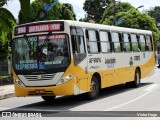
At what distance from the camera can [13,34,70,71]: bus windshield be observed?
1161cm

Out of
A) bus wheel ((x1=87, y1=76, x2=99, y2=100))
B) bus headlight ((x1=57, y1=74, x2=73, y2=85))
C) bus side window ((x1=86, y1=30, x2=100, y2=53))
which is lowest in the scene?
bus wheel ((x1=87, y1=76, x2=99, y2=100))

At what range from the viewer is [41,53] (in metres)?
11.9

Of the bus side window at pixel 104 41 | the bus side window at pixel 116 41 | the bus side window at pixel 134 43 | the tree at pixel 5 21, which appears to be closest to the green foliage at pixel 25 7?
the tree at pixel 5 21

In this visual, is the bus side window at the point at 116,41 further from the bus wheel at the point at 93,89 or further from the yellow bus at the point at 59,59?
the bus wheel at the point at 93,89

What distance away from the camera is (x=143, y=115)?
9031 millimetres

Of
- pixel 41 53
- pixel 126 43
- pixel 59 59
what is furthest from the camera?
pixel 126 43

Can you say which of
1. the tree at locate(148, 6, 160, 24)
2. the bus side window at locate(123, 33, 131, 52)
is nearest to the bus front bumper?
the bus side window at locate(123, 33, 131, 52)

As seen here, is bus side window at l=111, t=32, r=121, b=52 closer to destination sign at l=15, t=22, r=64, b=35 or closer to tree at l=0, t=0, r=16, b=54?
destination sign at l=15, t=22, r=64, b=35

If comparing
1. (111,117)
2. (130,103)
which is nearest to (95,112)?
(111,117)

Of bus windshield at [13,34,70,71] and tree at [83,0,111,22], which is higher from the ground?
tree at [83,0,111,22]

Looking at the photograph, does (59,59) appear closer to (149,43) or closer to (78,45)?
(78,45)

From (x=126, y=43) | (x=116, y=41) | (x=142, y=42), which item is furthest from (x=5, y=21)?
(x=142, y=42)

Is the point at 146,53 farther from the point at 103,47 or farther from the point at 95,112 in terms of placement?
the point at 95,112

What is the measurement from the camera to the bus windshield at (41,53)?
38.1ft
